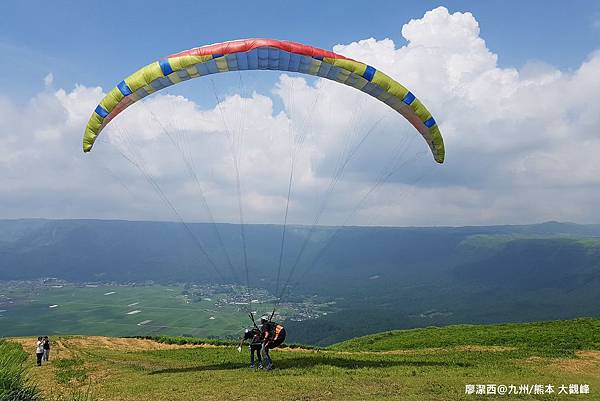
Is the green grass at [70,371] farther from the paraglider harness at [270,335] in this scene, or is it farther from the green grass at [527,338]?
the green grass at [527,338]

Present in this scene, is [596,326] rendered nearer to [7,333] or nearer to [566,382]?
[566,382]

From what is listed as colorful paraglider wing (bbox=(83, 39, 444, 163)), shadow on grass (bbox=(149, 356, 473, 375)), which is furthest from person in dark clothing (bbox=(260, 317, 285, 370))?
colorful paraglider wing (bbox=(83, 39, 444, 163))

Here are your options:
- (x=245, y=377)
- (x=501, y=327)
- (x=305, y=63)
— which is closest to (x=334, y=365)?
(x=245, y=377)

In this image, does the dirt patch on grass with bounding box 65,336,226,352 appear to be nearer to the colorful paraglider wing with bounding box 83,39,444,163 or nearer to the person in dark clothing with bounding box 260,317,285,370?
the person in dark clothing with bounding box 260,317,285,370

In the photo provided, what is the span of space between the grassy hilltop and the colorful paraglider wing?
→ 11465 millimetres

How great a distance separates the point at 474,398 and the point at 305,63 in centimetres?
1558

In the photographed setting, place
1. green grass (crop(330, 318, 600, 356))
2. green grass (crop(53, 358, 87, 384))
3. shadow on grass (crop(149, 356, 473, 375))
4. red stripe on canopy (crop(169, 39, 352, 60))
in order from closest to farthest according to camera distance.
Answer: red stripe on canopy (crop(169, 39, 352, 60))
green grass (crop(53, 358, 87, 384))
shadow on grass (crop(149, 356, 473, 375))
green grass (crop(330, 318, 600, 356))

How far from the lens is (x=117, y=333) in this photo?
7037 inches

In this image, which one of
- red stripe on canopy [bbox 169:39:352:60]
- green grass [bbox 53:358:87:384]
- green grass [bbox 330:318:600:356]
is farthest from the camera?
green grass [bbox 330:318:600:356]

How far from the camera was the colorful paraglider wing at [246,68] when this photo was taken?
18.4 m

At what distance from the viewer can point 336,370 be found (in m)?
19.5

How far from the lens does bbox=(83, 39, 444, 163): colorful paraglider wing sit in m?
18.4

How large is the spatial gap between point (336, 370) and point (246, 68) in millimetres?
14913

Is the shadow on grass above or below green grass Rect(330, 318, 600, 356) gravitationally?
above
